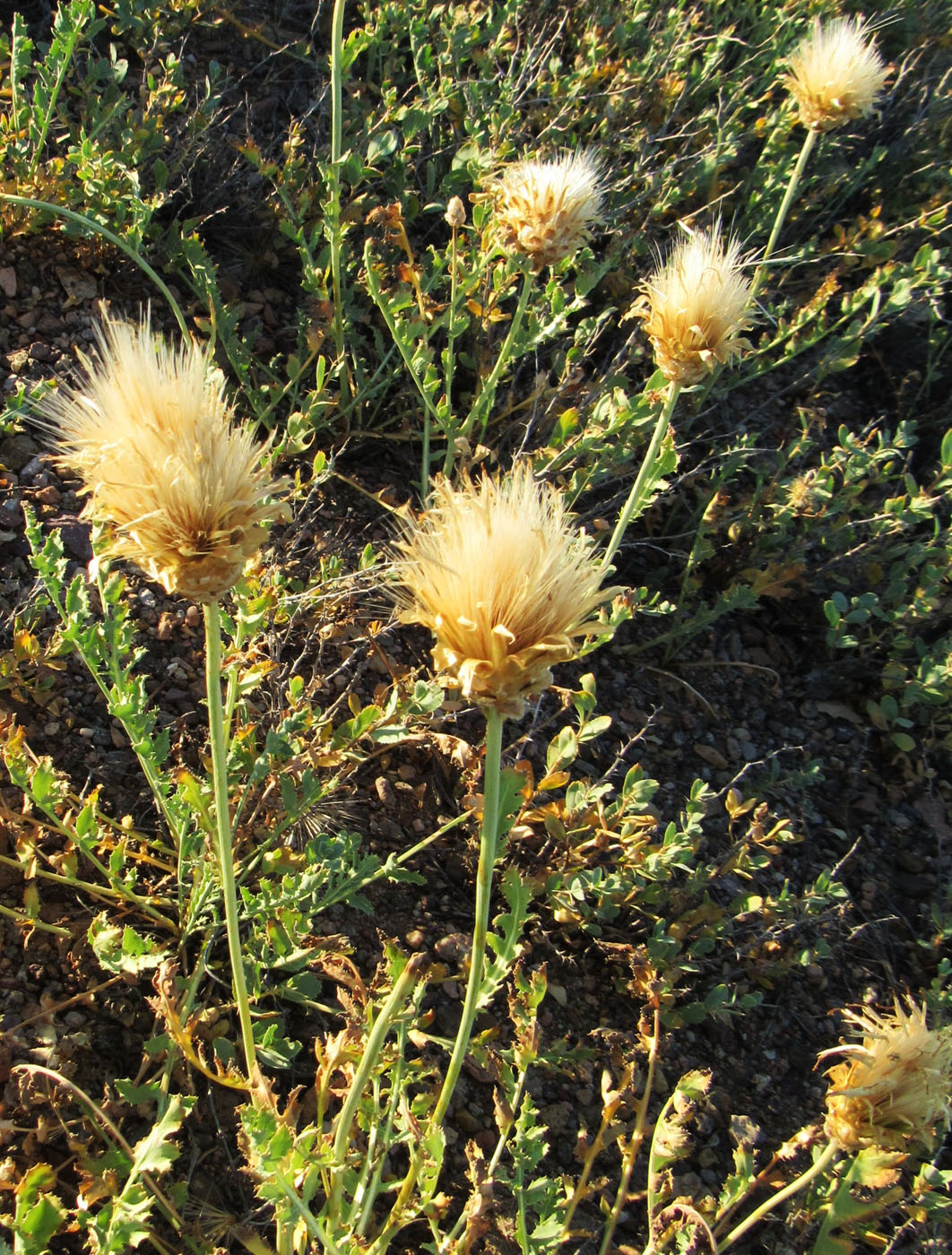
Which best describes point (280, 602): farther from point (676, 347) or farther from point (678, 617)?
point (678, 617)

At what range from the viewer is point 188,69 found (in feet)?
10.7

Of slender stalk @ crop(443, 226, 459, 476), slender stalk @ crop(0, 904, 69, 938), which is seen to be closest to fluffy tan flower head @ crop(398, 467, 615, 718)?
slender stalk @ crop(0, 904, 69, 938)

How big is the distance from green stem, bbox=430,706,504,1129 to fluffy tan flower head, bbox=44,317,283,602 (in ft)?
1.18

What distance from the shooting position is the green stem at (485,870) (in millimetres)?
1156

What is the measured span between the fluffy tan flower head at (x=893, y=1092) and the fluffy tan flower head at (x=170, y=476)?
102 cm

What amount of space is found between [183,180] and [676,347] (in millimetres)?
1677

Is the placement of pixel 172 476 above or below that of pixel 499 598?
above

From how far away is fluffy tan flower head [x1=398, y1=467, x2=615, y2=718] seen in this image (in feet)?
3.76

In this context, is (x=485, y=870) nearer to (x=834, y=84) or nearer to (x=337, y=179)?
(x=337, y=179)

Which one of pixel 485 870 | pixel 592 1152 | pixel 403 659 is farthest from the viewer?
pixel 403 659

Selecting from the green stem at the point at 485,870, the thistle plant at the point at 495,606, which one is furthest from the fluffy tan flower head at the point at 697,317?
the green stem at the point at 485,870

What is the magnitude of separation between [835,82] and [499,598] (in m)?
2.34

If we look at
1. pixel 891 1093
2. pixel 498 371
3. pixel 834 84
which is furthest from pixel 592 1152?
pixel 834 84

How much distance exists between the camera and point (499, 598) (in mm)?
1146
